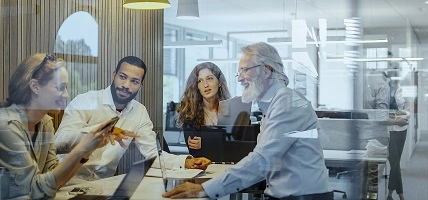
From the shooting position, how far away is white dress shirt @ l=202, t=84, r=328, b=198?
408 centimetres

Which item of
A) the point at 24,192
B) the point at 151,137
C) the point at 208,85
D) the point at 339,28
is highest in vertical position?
the point at 339,28

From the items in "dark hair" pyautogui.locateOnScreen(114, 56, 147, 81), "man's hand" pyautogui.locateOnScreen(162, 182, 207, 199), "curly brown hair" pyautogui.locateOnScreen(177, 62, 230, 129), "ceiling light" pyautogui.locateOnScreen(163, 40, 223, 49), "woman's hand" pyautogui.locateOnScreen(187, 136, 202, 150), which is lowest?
"man's hand" pyautogui.locateOnScreen(162, 182, 207, 199)

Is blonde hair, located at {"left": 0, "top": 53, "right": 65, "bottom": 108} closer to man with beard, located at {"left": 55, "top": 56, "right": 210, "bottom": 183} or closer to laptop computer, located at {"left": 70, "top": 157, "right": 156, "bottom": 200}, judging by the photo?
man with beard, located at {"left": 55, "top": 56, "right": 210, "bottom": 183}

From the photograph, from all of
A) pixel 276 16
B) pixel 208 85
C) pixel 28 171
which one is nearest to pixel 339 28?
pixel 276 16

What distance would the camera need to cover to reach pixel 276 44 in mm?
4141

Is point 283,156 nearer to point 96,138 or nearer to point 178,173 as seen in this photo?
point 178,173

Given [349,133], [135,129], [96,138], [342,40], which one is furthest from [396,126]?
[96,138]

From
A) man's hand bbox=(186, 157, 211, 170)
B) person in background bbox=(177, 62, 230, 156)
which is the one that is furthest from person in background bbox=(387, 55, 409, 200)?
man's hand bbox=(186, 157, 211, 170)

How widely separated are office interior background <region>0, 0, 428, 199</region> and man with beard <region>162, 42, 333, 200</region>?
0.21 feet

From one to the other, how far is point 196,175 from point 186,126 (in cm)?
28

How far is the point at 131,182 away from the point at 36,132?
69 cm

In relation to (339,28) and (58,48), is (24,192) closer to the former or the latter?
(58,48)

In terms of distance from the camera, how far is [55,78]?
462 cm

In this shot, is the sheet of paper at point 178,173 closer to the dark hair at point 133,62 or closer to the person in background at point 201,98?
the person in background at point 201,98
